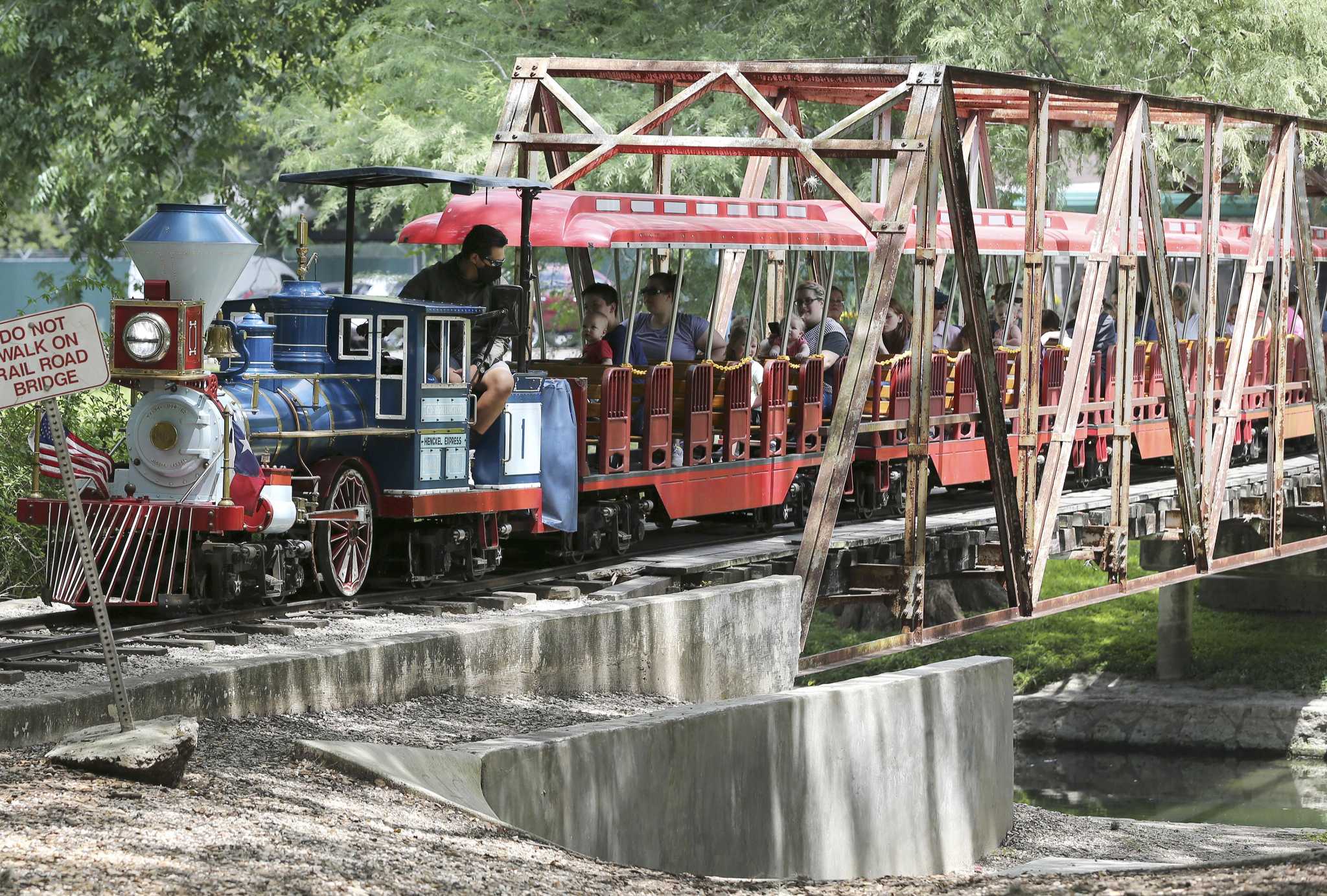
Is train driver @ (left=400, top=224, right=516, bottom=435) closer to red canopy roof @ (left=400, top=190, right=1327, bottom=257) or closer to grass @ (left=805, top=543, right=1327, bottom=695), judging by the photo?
red canopy roof @ (left=400, top=190, right=1327, bottom=257)

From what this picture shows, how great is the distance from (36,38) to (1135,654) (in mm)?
18095

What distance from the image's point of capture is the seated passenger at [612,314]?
14.9 m

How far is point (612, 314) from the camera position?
1509 cm

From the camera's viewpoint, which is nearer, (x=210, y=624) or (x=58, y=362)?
(x=58, y=362)

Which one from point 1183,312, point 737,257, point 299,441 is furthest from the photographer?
point 1183,312

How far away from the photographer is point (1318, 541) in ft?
75.9

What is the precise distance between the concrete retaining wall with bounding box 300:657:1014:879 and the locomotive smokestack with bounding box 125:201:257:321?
320 centimetres

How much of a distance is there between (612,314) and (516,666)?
176 inches

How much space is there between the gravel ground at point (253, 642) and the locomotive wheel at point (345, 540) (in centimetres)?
62

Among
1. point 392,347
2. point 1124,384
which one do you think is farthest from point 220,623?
point 1124,384

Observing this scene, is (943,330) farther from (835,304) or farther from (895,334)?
(835,304)

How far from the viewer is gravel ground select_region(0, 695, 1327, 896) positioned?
6.72 meters

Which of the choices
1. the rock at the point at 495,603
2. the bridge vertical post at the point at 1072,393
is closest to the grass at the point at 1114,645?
the bridge vertical post at the point at 1072,393

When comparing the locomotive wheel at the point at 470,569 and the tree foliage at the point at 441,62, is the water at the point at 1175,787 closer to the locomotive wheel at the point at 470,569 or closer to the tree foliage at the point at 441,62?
the tree foliage at the point at 441,62
